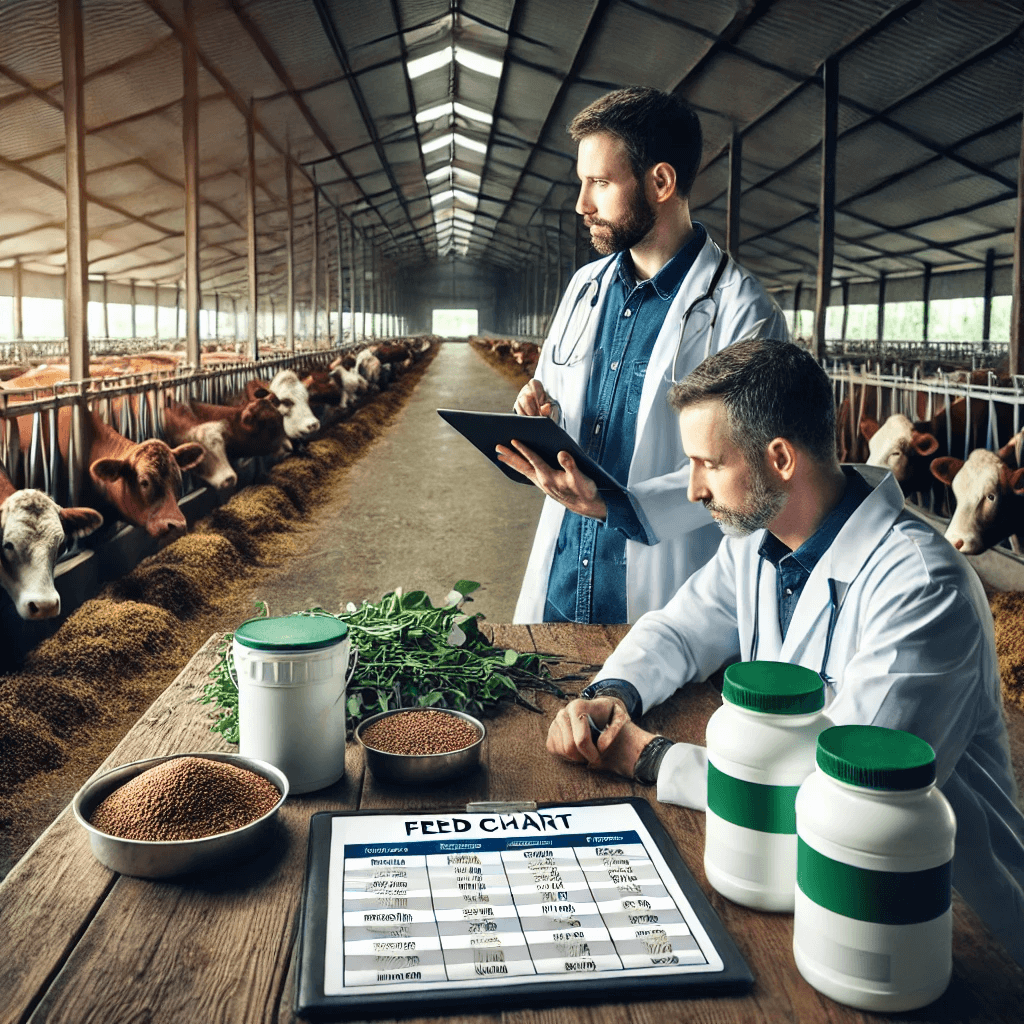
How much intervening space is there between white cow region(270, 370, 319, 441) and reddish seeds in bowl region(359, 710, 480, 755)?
27.4 ft

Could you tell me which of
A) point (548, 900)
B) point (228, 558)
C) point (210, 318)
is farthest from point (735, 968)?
point (210, 318)

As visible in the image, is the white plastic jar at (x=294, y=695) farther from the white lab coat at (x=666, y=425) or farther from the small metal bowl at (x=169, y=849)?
the white lab coat at (x=666, y=425)

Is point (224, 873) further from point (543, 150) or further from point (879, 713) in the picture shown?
point (543, 150)

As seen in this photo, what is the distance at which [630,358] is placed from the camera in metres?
2.47

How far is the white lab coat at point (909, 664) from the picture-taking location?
1276 millimetres

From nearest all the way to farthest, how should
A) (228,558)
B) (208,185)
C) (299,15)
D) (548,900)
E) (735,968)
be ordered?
(735,968) → (548,900) → (228,558) → (299,15) → (208,185)

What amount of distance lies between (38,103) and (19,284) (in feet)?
38.9

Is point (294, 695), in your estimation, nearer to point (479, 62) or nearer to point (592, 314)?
point (592, 314)

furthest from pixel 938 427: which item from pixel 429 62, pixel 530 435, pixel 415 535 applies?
pixel 429 62

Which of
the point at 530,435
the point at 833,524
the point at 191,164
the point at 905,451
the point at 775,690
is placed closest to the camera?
the point at 775,690

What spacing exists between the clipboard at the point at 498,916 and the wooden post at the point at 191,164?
9.12 m

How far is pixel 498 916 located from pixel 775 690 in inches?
14.4

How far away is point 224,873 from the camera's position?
1.15 meters

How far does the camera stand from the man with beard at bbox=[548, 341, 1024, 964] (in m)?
1.29
